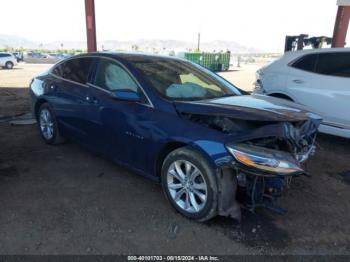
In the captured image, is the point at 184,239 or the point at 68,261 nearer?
the point at 68,261

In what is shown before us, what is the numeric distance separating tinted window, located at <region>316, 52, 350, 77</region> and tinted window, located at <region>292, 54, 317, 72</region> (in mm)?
89

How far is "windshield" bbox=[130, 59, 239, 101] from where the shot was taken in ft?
12.0

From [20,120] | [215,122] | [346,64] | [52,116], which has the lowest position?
[20,120]

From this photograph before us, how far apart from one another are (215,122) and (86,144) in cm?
209

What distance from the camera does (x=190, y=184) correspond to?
3178 mm

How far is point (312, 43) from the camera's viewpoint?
10141 mm

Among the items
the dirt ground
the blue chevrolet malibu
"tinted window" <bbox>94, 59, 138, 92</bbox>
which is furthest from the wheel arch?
"tinted window" <bbox>94, 59, 138, 92</bbox>

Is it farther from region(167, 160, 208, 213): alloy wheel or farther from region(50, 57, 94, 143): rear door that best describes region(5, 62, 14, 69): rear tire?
region(167, 160, 208, 213): alloy wheel

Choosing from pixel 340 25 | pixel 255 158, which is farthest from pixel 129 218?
pixel 340 25

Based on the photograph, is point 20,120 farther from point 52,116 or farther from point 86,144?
point 86,144

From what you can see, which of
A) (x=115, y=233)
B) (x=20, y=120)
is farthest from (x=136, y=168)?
(x=20, y=120)

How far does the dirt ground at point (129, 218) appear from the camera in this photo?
9.34 ft

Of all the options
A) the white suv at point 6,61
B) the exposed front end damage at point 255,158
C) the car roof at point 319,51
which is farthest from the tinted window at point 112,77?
the white suv at point 6,61

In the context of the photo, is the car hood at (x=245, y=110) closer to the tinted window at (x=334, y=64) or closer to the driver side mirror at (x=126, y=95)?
the driver side mirror at (x=126, y=95)
